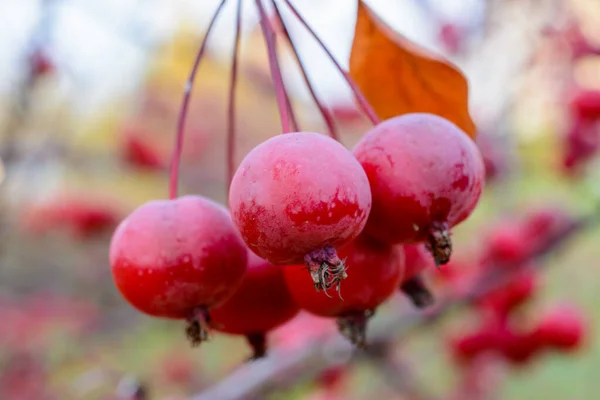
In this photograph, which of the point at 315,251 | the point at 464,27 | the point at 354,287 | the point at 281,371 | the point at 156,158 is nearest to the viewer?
the point at 315,251

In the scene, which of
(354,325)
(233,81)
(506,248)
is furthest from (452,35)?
(354,325)

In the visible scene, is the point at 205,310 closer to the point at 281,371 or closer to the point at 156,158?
the point at 281,371

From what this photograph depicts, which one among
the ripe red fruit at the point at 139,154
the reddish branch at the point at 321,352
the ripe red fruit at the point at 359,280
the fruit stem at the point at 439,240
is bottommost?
the ripe red fruit at the point at 139,154

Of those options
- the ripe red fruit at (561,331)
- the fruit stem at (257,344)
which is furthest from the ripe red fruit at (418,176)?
the ripe red fruit at (561,331)

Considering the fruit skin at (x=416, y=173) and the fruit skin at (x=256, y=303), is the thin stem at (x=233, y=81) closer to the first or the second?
the fruit skin at (x=256, y=303)

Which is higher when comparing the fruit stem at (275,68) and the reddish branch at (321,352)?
the fruit stem at (275,68)

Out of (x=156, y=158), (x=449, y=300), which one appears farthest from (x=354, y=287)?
(x=156, y=158)
